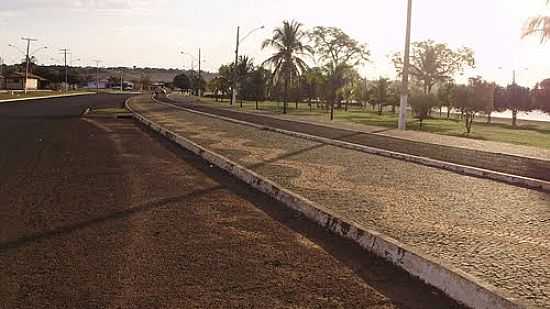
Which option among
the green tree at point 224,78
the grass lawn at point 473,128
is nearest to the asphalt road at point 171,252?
the grass lawn at point 473,128

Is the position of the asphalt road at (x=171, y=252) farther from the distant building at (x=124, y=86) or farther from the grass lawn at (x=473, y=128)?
the distant building at (x=124, y=86)

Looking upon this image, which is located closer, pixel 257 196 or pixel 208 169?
pixel 257 196

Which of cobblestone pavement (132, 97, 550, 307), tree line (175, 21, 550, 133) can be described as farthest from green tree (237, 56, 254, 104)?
cobblestone pavement (132, 97, 550, 307)

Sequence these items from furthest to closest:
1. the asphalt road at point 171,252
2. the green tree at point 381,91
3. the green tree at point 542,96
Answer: the green tree at point 381,91, the green tree at point 542,96, the asphalt road at point 171,252

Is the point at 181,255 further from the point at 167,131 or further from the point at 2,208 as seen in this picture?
the point at 167,131

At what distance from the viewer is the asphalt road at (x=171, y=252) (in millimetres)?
4566

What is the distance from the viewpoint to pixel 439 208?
7914 millimetres

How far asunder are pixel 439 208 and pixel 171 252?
3.84m

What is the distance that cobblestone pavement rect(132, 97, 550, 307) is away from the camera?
5.23 meters

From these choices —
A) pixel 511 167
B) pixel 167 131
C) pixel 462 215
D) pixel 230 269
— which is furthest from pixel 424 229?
pixel 167 131

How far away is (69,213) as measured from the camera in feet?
24.5

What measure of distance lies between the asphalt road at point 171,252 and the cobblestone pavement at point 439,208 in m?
0.61

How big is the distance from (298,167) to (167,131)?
31.2 feet

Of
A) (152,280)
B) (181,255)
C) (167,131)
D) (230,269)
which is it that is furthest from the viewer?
(167,131)
